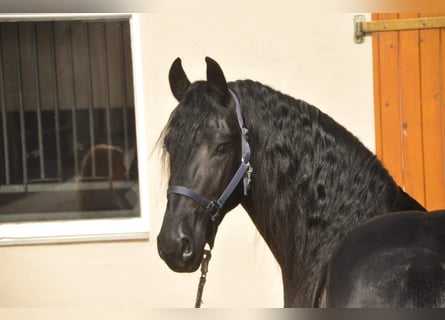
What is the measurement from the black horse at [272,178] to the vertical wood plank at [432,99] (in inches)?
74.9

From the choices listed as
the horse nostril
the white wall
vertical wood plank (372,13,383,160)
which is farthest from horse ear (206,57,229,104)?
vertical wood plank (372,13,383,160)

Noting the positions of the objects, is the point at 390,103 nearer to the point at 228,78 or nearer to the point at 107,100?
the point at 228,78

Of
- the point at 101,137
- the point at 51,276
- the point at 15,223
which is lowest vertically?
the point at 51,276

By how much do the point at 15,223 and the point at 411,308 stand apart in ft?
10.7

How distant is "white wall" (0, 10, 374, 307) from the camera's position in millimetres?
4582

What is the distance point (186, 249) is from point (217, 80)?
0.57 meters

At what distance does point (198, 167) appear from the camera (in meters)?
2.67

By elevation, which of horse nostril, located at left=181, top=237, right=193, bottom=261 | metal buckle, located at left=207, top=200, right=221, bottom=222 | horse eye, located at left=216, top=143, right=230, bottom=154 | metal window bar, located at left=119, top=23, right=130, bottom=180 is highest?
metal window bar, located at left=119, top=23, right=130, bottom=180

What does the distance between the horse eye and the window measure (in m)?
2.06

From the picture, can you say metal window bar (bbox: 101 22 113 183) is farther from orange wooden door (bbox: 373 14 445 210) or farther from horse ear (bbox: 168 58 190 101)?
horse ear (bbox: 168 58 190 101)

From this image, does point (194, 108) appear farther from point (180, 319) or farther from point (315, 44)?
point (315, 44)

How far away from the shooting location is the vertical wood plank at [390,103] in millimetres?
4539

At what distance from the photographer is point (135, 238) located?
4660 millimetres

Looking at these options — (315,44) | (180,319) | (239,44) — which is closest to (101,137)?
(239,44)
